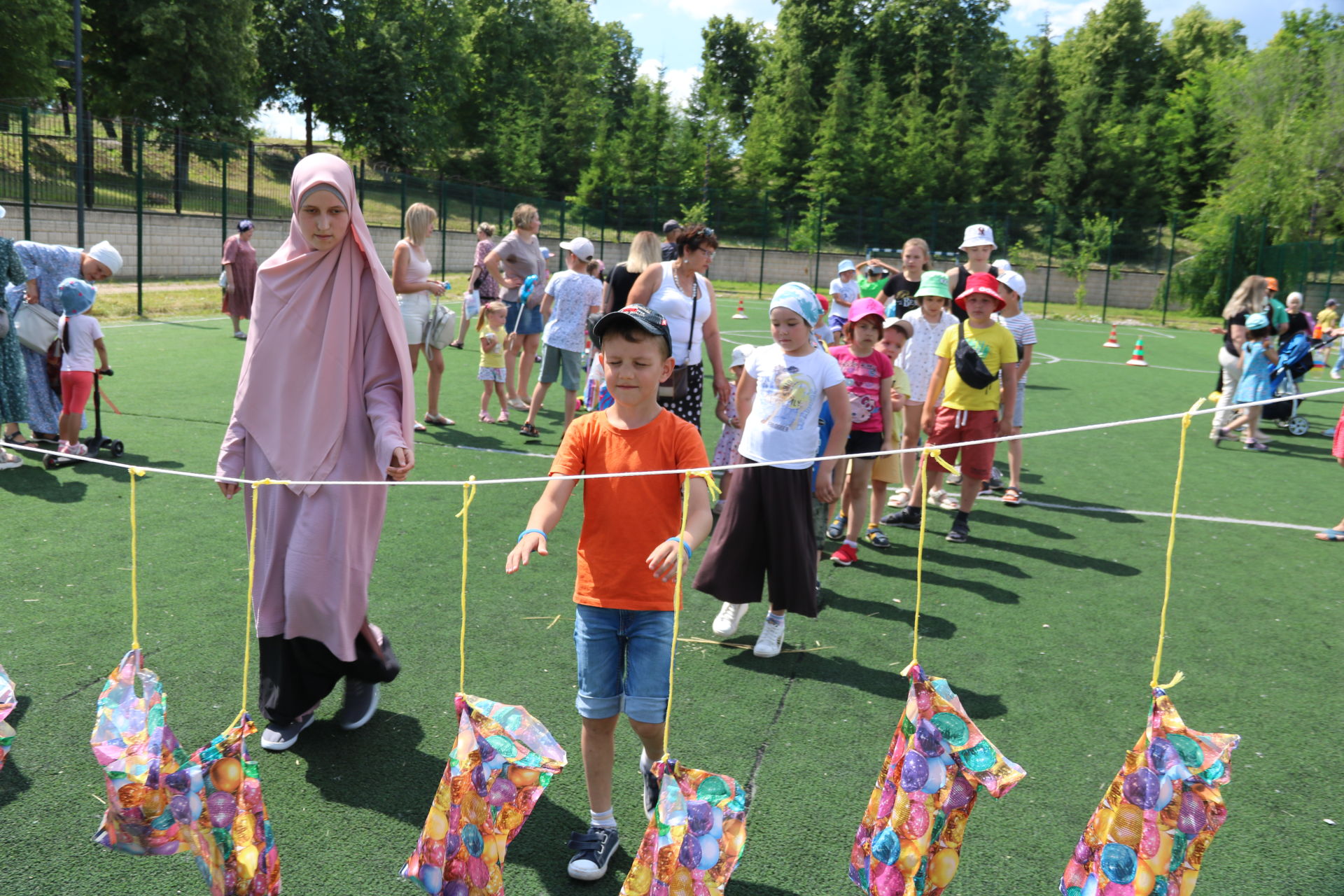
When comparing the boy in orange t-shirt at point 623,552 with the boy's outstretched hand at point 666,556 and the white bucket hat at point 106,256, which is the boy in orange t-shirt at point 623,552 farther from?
the white bucket hat at point 106,256

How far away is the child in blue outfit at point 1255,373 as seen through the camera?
10.9 m

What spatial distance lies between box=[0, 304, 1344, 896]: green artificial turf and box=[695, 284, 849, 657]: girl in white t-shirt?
33 centimetres

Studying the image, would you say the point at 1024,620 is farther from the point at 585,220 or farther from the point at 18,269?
the point at 585,220

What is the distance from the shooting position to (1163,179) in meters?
52.0

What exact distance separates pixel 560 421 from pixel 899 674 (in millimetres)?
6705

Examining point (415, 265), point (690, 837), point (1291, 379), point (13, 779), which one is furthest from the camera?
point (1291, 379)

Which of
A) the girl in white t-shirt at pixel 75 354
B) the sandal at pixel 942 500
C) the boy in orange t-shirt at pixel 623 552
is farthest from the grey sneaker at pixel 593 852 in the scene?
the girl in white t-shirt at pixel 75 354

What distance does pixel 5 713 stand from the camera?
330cm

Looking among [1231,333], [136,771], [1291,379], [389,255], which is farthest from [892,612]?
[389,255]

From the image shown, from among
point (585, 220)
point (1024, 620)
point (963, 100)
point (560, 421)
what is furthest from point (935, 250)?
point (1024, 620)

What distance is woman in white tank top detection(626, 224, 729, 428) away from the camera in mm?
6141

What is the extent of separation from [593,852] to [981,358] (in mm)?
4564

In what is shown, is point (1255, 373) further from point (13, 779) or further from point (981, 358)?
point (13, 779)

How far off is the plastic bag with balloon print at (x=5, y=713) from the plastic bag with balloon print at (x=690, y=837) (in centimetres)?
224
